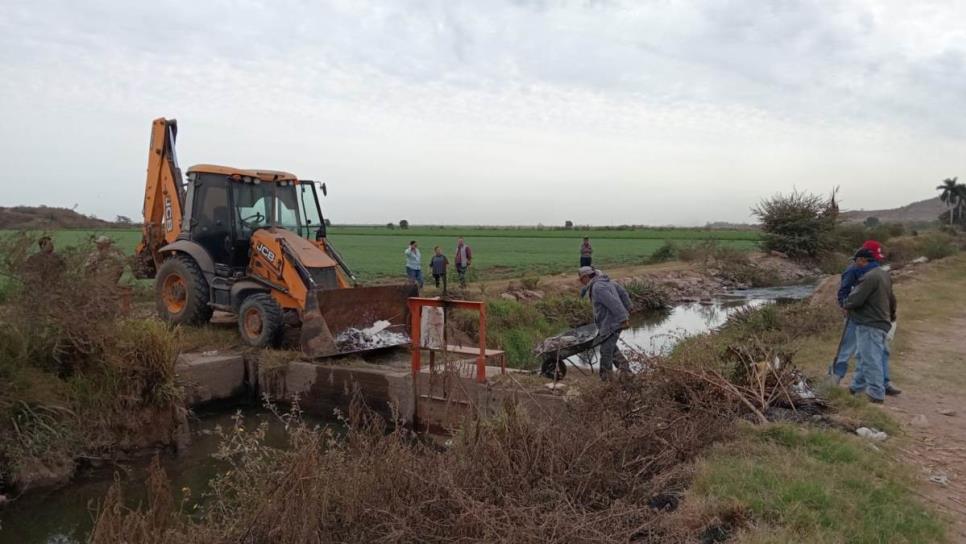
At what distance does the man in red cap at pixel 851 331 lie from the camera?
816cm

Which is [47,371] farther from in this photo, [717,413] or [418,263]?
[418,263]

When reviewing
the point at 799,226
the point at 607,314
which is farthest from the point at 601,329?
the point at 799,226

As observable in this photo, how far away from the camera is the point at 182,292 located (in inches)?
454

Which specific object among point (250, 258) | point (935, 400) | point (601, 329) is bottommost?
point (935, 400)

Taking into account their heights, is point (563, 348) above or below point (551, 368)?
above

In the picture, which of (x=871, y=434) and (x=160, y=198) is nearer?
(x=871, y=434)

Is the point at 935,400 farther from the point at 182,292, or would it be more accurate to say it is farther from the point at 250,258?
the point at 182,292

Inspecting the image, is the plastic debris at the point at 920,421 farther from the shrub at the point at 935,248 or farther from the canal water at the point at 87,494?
the shrub at the point at 935,248

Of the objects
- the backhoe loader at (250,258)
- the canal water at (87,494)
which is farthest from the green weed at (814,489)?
the backhoe loader at (250,258)

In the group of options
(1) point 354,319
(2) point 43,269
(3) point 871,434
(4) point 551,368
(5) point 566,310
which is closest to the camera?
(3) point 871,434

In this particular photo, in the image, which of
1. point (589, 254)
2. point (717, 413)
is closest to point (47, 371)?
point (717, 413)

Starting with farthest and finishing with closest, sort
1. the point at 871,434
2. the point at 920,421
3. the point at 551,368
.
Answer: the point at 551,368 → the point at 920,421 → the point at 871,434

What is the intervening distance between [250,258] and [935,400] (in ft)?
31.6

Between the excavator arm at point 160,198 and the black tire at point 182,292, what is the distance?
0.56m
